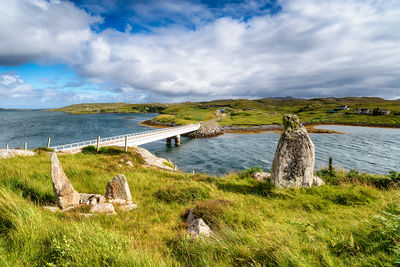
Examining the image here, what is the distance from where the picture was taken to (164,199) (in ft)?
28.1

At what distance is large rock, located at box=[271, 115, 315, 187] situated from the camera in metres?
9.91

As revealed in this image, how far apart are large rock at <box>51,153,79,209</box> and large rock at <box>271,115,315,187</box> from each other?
9905mm

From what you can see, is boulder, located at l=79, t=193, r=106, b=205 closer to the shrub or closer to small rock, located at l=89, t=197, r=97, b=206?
small rock, located at l=89, t=197, r=97, b=206

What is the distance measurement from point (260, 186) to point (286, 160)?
217 centimetres

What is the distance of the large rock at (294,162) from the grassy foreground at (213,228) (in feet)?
2.80

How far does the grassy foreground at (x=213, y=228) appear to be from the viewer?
9.45 feet

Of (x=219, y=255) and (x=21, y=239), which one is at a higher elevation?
(x=21, y=239)

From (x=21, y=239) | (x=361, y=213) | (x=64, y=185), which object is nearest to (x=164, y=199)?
(x=64, y=185)

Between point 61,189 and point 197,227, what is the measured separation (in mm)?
5306

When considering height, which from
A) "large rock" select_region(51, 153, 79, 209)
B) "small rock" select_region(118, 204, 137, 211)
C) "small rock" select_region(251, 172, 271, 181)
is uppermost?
"large rock" select_region(51, 153, 79, 209)

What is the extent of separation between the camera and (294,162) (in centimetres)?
1009

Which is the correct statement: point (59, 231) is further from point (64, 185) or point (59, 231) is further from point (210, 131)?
point (210, 131)

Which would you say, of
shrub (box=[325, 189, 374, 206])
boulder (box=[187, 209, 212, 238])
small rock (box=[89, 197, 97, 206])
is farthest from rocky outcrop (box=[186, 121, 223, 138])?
boulder (box=[187, 209, 212, 238])

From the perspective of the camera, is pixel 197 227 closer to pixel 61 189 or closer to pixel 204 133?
pixel 61 189
